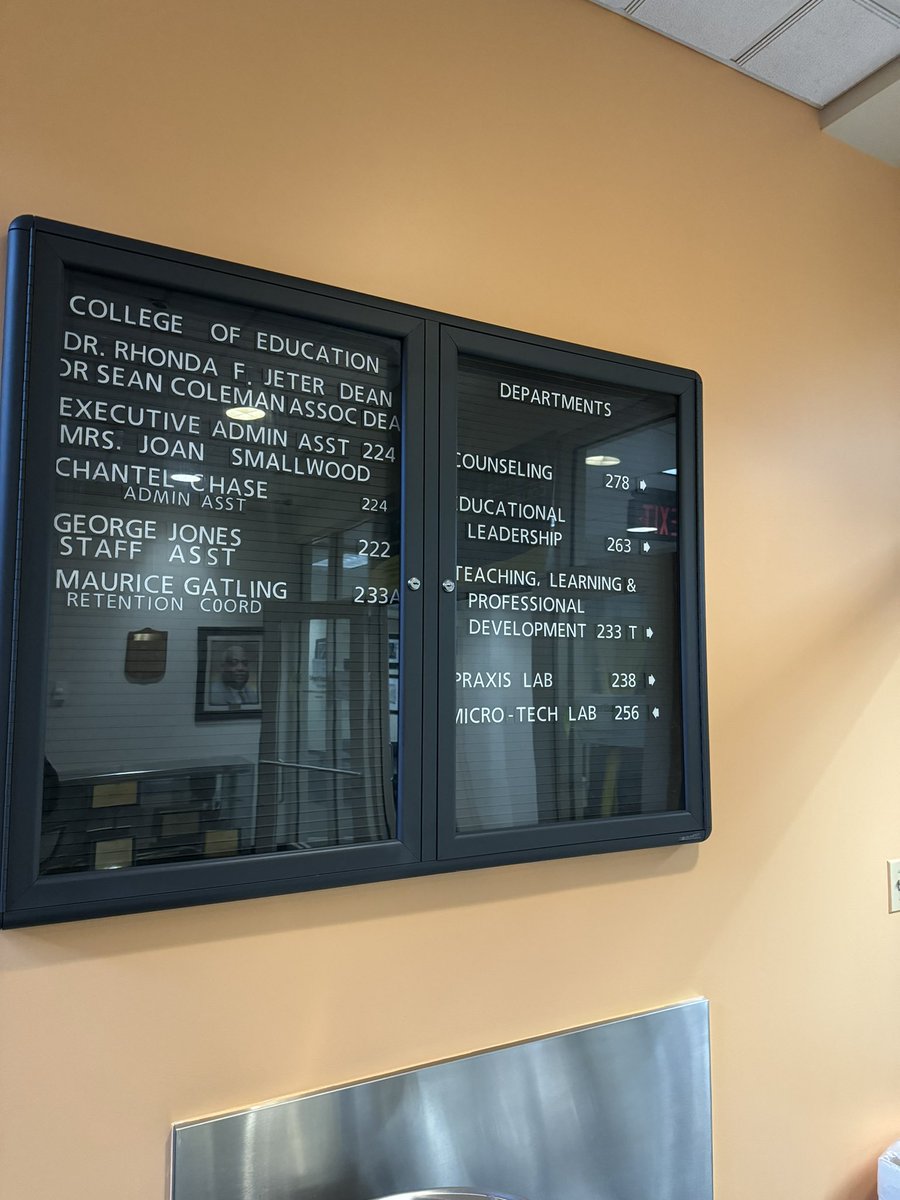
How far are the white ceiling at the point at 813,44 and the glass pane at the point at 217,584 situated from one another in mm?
836

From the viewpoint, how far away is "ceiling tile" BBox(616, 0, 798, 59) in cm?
139

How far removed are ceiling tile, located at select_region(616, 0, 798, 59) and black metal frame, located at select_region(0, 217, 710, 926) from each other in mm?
596

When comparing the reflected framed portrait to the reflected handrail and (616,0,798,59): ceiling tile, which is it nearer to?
the reflected handrail

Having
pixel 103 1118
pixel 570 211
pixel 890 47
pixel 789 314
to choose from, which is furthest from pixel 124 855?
pixel 890 47

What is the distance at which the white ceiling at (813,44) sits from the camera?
1.40 meters

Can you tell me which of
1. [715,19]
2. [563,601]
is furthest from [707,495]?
[715,19]

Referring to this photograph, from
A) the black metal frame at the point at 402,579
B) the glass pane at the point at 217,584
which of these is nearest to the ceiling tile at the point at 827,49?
the black metal frame at the point at 402,579

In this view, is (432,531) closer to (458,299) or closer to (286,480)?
(286,480)

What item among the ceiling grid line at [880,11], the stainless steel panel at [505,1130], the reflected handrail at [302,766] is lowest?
the stainless steel panel at [505,1130]

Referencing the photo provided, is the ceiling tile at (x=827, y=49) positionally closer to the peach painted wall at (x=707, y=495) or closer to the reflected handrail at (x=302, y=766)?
the peach painted wall at (x=707, y=495)

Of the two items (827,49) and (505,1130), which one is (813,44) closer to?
(827,49)

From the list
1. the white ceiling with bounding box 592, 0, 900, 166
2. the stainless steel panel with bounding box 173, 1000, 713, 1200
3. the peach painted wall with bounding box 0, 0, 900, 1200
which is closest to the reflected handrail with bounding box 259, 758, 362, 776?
the peach painted wall with bounding box 0, 0, 900, 1200

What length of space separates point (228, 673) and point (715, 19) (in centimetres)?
134

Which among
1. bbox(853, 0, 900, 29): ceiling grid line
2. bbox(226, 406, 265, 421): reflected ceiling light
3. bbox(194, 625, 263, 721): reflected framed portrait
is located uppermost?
bbox(853, 0, 900, 29): ceiling grid line
